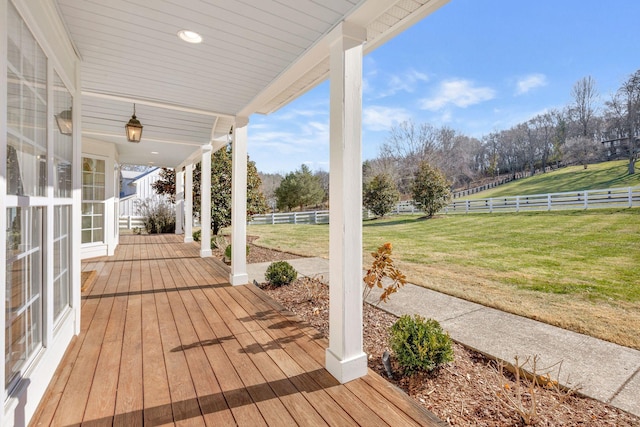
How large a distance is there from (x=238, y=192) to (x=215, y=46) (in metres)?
2.04

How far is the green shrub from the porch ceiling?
2.13m

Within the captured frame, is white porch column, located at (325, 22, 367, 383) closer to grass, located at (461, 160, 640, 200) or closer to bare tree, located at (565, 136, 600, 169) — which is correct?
grass, located at (461, 160, 640, 200)

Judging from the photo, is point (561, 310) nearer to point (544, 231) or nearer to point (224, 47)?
point (224, 47)

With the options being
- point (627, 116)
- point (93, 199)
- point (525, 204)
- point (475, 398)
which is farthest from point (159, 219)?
point (627, 116)

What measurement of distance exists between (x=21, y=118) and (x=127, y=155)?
7402 millimetres

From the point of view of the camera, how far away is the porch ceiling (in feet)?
5.93

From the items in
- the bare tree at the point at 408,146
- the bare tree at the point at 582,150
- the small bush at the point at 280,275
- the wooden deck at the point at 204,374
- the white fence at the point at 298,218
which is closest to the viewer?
the wooden deck at the point at 204,374

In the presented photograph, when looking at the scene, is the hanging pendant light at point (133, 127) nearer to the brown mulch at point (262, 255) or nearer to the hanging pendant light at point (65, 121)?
the hanging pendant light at point (65, 121)

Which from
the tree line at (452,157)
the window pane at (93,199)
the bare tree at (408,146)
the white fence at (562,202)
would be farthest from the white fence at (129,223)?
the bare tree at (408,146)

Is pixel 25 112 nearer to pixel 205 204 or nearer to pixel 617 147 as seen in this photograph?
pixel 205 204

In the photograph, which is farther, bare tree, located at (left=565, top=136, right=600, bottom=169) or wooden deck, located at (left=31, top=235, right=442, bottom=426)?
bare tree, located at (left=565, top=136, right=600, bottom=169)

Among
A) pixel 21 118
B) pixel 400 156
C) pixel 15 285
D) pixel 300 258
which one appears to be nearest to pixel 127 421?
pixel 15 285

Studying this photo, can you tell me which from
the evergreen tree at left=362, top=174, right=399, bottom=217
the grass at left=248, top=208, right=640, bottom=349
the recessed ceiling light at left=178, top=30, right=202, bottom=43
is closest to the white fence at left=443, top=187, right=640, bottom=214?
the grass at left=248, top=208, right=640, bottom=349

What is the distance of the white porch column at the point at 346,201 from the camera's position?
1.89 metres
